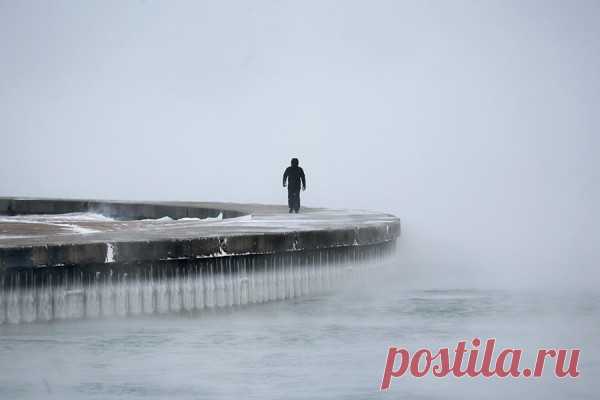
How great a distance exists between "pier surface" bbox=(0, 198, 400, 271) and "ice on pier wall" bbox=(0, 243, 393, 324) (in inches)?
4.5

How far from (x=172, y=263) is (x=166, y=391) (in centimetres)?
→ 332

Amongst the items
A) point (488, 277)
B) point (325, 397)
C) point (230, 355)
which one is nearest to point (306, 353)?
point (230, 355)

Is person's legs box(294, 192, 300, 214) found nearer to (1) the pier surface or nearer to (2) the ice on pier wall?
(1) the pier surface

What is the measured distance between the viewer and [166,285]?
1357 cm

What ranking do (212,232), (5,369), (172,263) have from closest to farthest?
(5,369) < (172,263) < (212,232)

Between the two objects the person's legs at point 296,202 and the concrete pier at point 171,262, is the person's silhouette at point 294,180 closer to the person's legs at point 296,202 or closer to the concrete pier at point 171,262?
the person's legs at point 296,202

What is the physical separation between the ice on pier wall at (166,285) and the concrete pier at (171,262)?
0.4 inches

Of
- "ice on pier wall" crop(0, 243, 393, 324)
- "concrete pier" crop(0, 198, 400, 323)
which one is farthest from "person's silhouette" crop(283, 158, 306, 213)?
"ice on pier wall" crop(0, 243, 393, 324)

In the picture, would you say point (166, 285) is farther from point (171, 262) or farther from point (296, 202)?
point (296, 202)

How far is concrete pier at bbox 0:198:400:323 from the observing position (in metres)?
12.5

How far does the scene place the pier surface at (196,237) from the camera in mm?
12539

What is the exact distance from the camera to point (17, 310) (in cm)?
1250

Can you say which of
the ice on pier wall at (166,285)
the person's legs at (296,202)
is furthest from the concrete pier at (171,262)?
the person's legs at (296,202)

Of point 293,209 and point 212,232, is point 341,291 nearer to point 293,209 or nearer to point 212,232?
point 212,232
